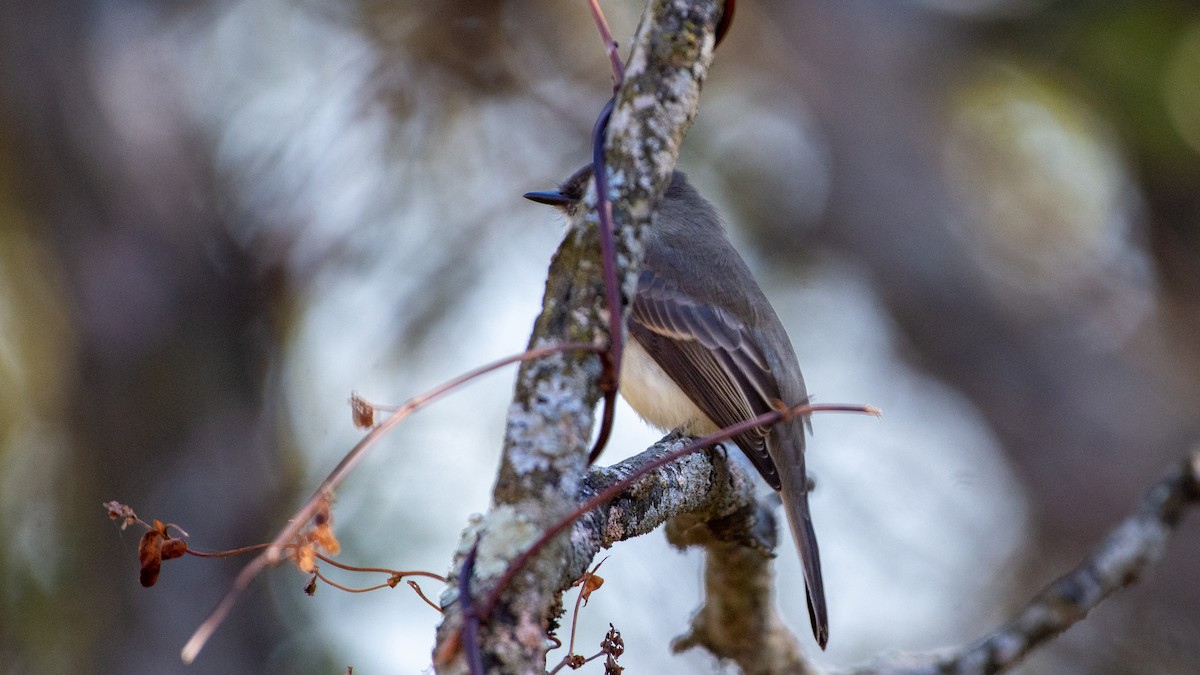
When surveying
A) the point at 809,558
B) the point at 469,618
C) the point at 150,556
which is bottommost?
the point at 469,618

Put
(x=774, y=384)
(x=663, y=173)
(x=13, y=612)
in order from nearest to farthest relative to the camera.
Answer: (x=663, y=173), (x=774, y=384), (x=13, y=612)

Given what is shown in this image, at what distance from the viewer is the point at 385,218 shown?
6125 millimetres

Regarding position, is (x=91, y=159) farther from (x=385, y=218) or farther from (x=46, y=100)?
(x=385, y=218)

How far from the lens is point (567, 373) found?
134 cm

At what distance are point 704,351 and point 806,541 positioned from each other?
75cm

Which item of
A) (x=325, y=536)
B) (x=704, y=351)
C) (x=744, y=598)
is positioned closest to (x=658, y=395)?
(x=704, y=351)

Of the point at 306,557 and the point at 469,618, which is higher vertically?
the point at 306,557

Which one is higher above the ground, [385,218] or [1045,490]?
[385,218]

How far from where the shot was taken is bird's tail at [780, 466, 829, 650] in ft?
9.71

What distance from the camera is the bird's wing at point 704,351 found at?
358cm

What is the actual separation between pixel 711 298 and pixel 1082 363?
117 inches

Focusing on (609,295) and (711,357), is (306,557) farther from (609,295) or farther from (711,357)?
(711,357)

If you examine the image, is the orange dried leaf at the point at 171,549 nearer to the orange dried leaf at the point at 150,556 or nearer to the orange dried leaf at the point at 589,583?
the orange dried leaf at the point at 150,556

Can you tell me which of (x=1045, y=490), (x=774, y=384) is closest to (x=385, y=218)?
(x=774, y=384)
